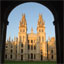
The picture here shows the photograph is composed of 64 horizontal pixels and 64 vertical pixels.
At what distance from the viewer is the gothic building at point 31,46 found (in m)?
45.8

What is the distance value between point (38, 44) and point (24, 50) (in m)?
4.89

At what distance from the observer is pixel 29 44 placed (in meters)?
48.0

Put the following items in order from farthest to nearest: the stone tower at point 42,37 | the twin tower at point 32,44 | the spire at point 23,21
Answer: the spire at point 23,21
the stone tower at point 42,37
the twin tower at point 32,44

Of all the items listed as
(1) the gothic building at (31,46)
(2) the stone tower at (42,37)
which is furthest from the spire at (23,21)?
(2) the stone tower at (42,37)

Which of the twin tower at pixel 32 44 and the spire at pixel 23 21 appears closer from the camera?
the twin tower at pixel 32 44

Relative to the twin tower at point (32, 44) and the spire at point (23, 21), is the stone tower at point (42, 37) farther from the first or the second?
the spire at point (23, 21)

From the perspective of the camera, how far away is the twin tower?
4575cm

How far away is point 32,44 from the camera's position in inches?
1886

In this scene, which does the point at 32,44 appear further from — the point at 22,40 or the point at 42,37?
the point at 42,37

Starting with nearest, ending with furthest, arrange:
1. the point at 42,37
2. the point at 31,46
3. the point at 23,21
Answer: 1. the point at 42,37
2. the point at 31,46
3. the point at 23,21

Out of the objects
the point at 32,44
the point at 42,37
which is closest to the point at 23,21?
the point at 32,44

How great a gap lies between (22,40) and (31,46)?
3646 mm

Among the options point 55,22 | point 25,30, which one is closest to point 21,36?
point 25,30

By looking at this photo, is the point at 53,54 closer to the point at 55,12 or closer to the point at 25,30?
the point at 25,30
